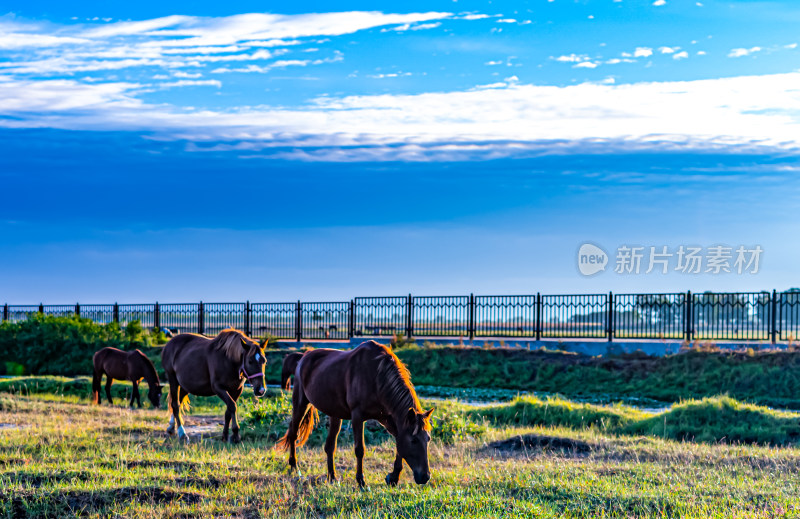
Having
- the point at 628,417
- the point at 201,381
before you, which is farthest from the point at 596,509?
the point at 628,417

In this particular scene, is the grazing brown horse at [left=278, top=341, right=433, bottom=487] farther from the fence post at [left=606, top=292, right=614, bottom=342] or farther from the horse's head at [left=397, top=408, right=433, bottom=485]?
the fence post at [left=606, top=292, right=614, bottom=342]

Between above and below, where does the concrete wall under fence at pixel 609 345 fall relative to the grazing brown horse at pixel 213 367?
below

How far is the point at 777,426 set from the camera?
15.8 m

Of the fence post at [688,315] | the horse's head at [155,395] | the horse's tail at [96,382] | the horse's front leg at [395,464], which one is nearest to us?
the horse's front leg at [395,464]

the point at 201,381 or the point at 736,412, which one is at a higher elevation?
the point at 201,381

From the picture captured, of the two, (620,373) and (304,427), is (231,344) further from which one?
(620,373)

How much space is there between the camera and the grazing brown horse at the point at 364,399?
8164 mm

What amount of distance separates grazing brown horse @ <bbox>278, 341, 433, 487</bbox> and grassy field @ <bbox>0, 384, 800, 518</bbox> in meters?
0.46

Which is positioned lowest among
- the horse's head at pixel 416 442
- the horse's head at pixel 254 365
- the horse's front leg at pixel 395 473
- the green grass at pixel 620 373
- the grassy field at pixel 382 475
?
the green grass at pixel 620 373

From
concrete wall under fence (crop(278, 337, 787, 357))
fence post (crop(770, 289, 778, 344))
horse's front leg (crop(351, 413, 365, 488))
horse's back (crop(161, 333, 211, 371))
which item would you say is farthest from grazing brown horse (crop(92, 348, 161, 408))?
fence post (crop(770, 289, 778, 344))

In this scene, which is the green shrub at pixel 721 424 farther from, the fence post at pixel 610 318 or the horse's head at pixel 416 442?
the fence post at pixel 610 318

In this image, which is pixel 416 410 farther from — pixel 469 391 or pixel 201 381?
pixel 469 391

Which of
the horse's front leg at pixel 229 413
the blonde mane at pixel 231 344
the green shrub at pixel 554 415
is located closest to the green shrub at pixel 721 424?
the green shrub at pixel 554 415

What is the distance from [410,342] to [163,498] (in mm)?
22439
